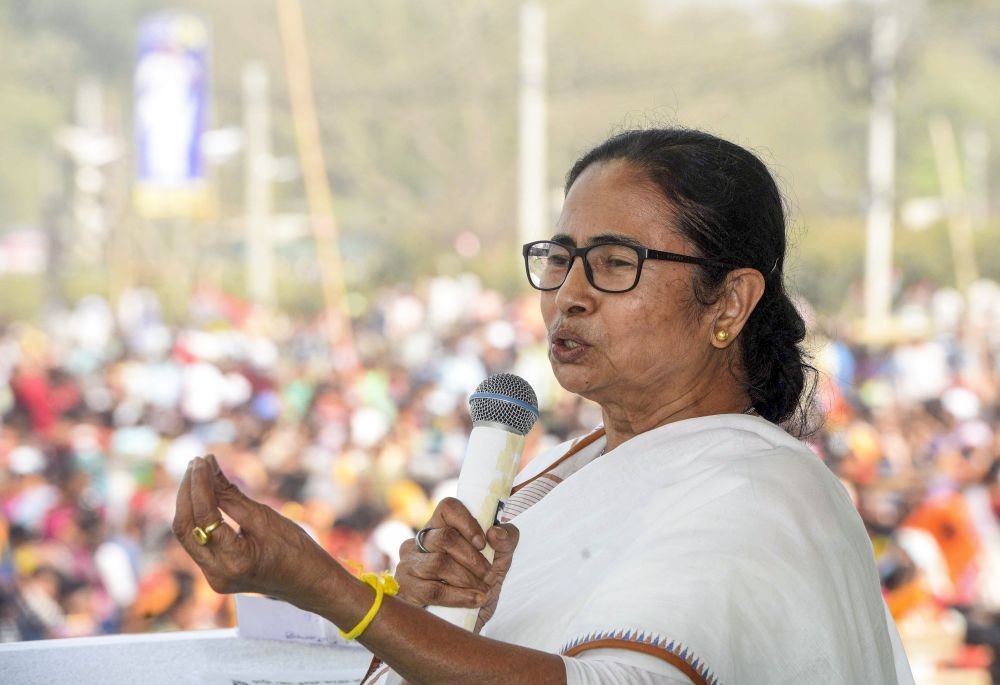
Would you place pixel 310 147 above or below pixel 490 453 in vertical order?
above

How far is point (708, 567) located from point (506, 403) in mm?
276

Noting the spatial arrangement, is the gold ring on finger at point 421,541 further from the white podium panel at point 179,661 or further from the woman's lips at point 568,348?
the white podium panel at point 179,661

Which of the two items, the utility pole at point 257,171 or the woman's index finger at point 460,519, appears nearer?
the woman's index finger at point 460,519

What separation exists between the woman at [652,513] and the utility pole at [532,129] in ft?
56.7

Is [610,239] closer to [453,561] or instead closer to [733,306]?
[733,306]

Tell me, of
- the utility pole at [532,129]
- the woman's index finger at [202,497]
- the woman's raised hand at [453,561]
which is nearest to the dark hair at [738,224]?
the woman's raised hand at [453,561]

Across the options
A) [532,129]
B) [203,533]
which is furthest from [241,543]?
[532,129]

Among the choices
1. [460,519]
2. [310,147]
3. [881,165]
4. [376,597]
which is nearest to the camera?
[376,597]

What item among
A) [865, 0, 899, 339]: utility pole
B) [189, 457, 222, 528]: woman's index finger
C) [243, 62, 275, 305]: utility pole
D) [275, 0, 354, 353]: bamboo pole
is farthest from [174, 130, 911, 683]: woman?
[243, 62, 275, 305]: utility pole

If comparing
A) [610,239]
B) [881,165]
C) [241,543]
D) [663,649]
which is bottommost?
[663,649]

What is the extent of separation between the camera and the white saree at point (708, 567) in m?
1.07

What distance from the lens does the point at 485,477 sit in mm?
1166

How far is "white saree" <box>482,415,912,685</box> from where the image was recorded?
1.07 meters

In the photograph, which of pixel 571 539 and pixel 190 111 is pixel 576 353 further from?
pixel 190 111
